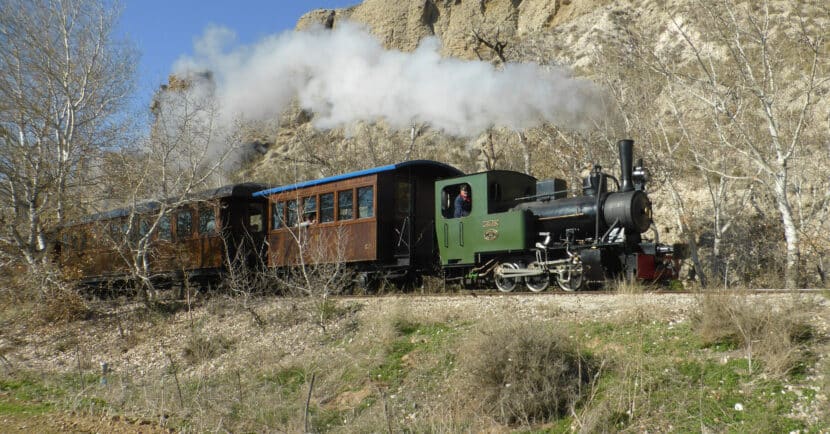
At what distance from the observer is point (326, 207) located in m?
14.0

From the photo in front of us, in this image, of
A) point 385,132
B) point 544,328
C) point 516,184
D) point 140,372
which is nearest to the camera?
point 544,328

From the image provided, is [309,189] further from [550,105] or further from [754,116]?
[754,116]

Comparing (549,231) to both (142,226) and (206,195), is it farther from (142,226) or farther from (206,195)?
(142,226)

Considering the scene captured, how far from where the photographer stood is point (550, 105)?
709 inches

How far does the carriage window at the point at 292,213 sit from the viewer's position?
14.6 meters

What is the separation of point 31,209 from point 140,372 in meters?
6.54

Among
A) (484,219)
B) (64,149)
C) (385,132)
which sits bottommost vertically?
(484,219)

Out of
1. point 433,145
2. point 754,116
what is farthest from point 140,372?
point 433,145

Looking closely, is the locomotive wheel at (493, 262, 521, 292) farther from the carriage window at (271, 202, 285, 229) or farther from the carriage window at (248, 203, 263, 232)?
the carriage window at (248, 203, 263, 232)

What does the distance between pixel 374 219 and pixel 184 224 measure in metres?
6.15

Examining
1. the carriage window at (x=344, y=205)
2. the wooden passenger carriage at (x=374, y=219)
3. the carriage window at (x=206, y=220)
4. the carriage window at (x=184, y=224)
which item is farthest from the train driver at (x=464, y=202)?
the carriage window at (x=184, y=224)

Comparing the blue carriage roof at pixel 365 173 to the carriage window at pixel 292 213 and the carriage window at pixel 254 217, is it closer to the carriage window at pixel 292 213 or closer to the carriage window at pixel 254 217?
the carriage window at pixel 292 213

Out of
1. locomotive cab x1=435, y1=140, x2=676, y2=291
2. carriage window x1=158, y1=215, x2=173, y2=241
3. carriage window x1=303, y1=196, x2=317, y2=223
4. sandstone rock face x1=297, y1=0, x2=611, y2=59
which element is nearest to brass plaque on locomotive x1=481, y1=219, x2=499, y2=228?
locomotive cab x1=435, y1=140, x2=676, y2=291

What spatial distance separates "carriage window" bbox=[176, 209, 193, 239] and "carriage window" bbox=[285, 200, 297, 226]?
10.0 feet
